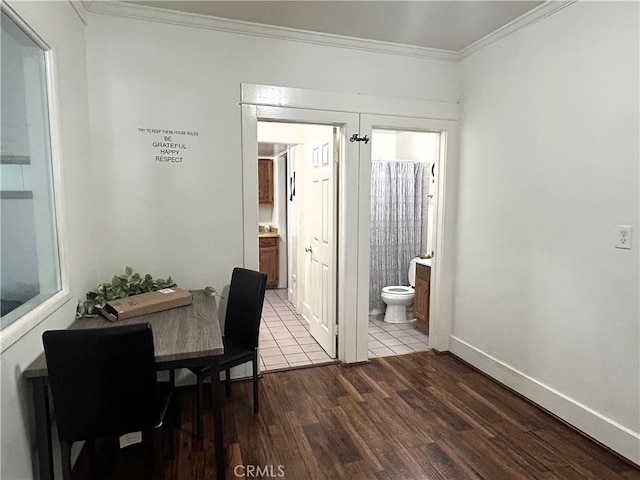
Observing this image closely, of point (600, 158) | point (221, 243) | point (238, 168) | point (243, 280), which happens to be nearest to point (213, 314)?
point (243, 280)

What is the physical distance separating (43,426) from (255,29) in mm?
2611

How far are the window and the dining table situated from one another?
0.93 ft

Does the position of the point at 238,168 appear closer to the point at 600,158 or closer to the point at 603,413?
the point at 600,158

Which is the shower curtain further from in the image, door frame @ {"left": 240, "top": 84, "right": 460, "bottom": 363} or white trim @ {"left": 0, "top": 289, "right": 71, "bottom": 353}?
white trim @ {"left": 0, "top": 289, "right": 71, "bottom": 353}

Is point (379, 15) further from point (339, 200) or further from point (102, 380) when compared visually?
point (102, 380)

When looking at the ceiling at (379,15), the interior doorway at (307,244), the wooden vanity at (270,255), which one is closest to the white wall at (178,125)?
the ceiling at (379,15)

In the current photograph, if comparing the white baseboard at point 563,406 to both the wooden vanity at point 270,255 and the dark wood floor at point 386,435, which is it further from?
the wooden vanity at point 270,255

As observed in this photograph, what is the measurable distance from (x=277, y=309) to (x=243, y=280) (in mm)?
2431

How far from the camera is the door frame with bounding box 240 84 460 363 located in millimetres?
2848

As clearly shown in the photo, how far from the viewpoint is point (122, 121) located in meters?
2.58

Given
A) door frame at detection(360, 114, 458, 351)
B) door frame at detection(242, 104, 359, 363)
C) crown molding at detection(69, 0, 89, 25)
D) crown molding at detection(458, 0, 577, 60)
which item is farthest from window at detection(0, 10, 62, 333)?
crown molding at detection(458, 0, 577, 60)

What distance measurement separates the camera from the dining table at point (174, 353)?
Result: 1.57 metres

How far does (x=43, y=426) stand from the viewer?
5.15 feet

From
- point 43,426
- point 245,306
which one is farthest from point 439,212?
point 43,426
